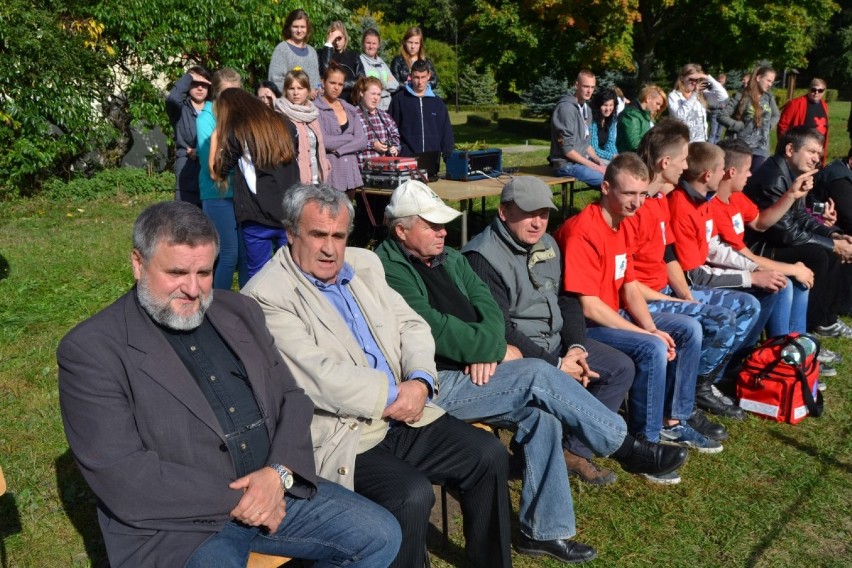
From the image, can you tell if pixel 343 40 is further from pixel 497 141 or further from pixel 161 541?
pixel 497 141

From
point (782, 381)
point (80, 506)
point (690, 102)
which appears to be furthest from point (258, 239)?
point (690, 102)

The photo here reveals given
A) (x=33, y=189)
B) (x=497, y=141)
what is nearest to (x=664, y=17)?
(x=497, y=141)

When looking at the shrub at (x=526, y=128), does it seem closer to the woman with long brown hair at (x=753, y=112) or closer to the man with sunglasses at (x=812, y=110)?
the man with sunglasses at (x=812, y=110)

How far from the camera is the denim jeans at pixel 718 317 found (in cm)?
493

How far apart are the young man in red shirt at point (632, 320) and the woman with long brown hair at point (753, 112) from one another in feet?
22.6

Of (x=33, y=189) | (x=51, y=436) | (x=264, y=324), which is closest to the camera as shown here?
(x=264, y=324)

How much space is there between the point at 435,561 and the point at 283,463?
113 centimetres

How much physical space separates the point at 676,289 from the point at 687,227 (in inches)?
16.7

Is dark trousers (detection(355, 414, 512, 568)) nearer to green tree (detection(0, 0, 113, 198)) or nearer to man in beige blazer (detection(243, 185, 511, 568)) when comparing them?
man in beige blazer (detection(243, 185, 511, 568))

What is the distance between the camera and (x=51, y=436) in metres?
4.28

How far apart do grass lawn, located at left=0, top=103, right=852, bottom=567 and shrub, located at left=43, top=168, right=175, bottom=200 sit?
18.3ft

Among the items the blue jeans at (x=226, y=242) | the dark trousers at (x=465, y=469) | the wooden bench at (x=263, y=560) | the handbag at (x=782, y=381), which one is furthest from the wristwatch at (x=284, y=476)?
the handbag at (x=782, y=381)

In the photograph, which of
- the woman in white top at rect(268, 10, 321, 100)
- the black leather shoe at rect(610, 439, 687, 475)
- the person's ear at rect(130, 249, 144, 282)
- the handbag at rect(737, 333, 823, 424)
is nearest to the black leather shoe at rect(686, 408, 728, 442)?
the handbag at rect(737, 333, 823, 424)

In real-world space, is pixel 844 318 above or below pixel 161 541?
below
